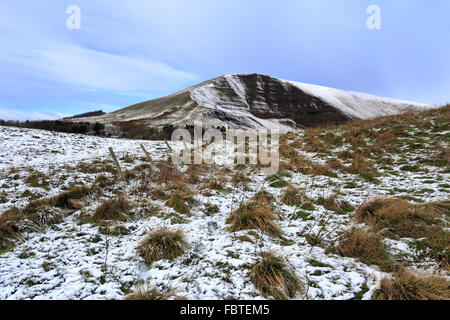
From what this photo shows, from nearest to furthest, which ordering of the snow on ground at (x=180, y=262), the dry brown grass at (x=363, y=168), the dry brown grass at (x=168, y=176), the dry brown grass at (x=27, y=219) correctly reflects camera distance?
the snow on ground at (x=180, y=262) → the dry brown grass at (x=27, y=219) → the dry brown grass at (x=363, y=168) → the dry brown grass at (x=168, y=176)

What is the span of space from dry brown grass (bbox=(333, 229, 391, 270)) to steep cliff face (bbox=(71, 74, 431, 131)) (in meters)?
54.5

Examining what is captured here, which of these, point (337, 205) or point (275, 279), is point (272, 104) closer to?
point (337, 205)

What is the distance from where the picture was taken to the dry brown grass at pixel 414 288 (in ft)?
7.55

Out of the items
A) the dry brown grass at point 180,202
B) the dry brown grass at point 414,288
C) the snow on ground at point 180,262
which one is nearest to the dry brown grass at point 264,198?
the snow on ground at point 180,262

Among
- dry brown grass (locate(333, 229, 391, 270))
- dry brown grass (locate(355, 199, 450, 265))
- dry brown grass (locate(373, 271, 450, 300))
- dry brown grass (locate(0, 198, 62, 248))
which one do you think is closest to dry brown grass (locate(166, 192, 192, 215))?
dry brown grass (locate(0, 198, 62, 248))

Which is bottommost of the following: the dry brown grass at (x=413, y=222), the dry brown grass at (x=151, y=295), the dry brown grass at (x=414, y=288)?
the dry brown grass at (x=151, y=295)

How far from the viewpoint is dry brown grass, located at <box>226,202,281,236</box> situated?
4.21 meters

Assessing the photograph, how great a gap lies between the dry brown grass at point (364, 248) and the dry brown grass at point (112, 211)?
491 centimetres

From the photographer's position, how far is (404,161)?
26.2 feet

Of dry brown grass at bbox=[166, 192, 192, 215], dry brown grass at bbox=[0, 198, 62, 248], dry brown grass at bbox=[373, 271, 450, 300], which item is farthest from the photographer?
dry brown grass at bbox=[166, 192, 192, 215]

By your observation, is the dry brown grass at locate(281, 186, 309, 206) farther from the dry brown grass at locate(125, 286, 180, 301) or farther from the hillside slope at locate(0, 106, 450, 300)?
the dry brown grass at locate(125, 286, 180, 301)

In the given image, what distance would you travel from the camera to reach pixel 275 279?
2.73 meters

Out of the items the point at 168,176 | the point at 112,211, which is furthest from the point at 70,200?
the point at 168,176

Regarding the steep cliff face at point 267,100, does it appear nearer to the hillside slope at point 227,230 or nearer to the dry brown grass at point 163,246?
the hillside slope at point 227,230
